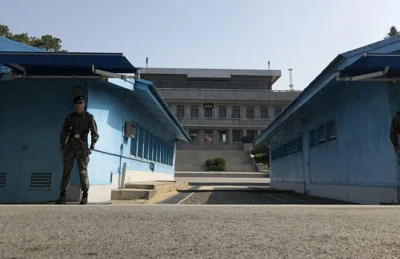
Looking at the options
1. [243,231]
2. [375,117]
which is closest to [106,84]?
[243,231]

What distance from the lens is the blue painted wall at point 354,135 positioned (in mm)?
7160

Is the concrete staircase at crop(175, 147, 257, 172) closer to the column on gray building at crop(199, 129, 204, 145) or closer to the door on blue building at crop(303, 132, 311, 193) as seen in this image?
the column on gray building at crop(199, 129, 204, 145)

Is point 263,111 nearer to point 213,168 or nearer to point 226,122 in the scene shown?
point 226,122

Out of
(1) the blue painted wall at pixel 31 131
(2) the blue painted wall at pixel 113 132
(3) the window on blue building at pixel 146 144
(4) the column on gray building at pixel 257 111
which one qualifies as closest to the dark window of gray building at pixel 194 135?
(4) the column on gray building at pixel 257 111

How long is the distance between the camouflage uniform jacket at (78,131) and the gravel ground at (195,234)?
1923 mm

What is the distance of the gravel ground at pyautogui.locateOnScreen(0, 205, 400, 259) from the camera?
101 inches

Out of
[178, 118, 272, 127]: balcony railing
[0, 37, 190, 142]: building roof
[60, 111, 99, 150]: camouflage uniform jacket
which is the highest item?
[178, 118, 272, 127]: balcony railing

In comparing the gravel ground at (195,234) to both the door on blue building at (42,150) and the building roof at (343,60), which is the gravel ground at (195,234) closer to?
the door on blue building at (42,150)

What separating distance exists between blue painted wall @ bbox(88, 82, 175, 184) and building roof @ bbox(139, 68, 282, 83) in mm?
45222

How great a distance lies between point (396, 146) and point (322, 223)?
3.67m

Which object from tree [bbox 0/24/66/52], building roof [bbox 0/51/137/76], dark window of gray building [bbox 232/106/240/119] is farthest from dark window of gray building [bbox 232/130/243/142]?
building roof [bbox 0/51/137/76]

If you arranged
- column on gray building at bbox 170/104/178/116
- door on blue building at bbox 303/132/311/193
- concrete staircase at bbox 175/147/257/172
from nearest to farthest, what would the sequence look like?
door on blue building at bbox 303/132/311/193 < concrete staircase at bbox 175/147/257/172 < column on gray building at bbox 170/104/178/116

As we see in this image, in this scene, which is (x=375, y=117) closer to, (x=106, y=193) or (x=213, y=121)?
(x=106, y=193)

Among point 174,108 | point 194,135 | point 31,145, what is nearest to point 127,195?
point 31,145
